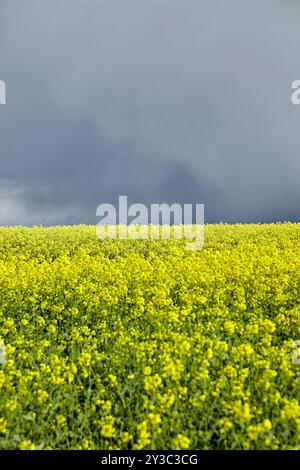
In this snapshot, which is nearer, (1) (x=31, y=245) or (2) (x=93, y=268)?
(2) (x=93, y=268)

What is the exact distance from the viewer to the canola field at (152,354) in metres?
5.23

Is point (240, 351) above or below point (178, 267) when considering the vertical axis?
below

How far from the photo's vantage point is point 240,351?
5.99 metres

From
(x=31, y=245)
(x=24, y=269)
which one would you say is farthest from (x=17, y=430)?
(x=31, y=245)

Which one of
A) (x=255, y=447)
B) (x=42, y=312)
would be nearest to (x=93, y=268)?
(x=42, y=312)

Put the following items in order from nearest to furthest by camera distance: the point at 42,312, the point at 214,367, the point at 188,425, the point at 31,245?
the point at 188,425 → the point at 214,367 → the point at 42,312 → the point at 31,245

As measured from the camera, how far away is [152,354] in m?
6.57

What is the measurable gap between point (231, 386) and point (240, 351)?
17.5 inches

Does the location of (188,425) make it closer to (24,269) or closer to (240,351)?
(240,351)

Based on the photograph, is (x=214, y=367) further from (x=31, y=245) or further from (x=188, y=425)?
(x=31, y=245)

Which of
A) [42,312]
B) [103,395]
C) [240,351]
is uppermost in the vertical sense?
[42,312]

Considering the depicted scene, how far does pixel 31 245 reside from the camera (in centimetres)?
1650

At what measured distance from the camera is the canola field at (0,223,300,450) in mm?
5234
